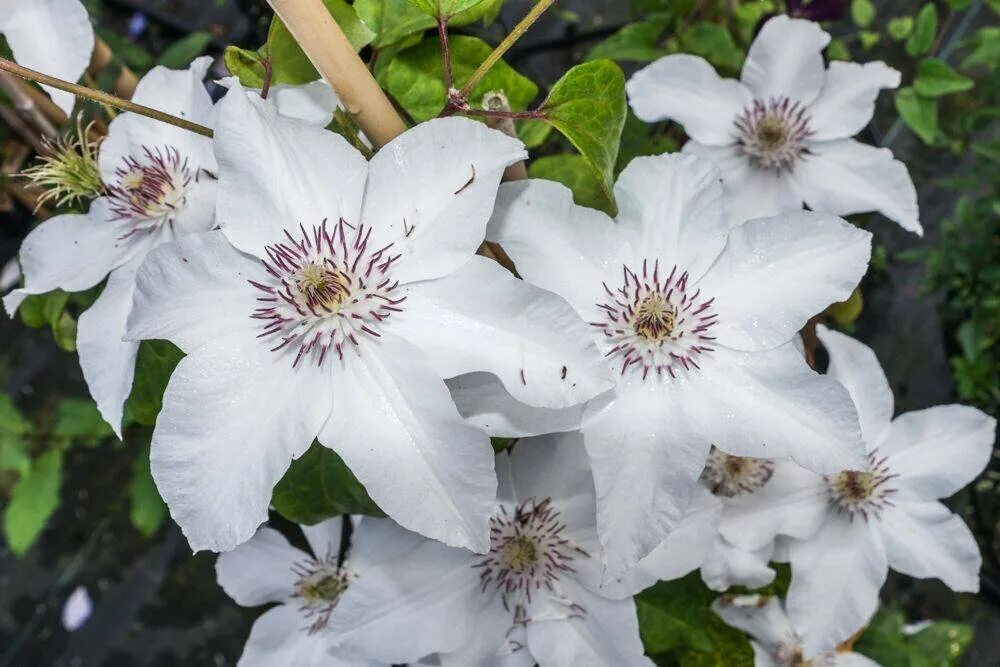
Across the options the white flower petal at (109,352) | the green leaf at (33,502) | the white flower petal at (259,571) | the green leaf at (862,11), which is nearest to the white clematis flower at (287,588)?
the white flower petal at (259,571)

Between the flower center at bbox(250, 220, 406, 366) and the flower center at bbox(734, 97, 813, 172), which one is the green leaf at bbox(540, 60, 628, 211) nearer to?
the flower center at bbox(250, 220, 406, 366)

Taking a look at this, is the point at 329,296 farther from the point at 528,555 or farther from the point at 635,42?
the point at 635,42

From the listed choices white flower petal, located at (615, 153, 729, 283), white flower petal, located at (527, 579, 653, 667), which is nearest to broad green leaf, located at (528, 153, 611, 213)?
white flower petal, located at (615, 153, 729, 283)

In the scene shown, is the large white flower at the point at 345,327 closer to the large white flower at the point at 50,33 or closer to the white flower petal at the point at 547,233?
the white flower petal at the point at 547,233

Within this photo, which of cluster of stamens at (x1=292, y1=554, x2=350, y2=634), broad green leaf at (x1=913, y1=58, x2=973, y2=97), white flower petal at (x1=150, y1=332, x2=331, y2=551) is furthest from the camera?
broad green leaf at (x1=913, y1=58, x2=973, y2=97)

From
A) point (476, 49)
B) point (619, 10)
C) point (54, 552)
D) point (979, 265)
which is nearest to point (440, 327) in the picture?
point (476, 49)

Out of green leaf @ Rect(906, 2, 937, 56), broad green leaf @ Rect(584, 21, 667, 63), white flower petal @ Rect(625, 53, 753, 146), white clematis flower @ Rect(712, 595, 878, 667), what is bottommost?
white clematis flower @ Rect(712, 595, 878, 667)
